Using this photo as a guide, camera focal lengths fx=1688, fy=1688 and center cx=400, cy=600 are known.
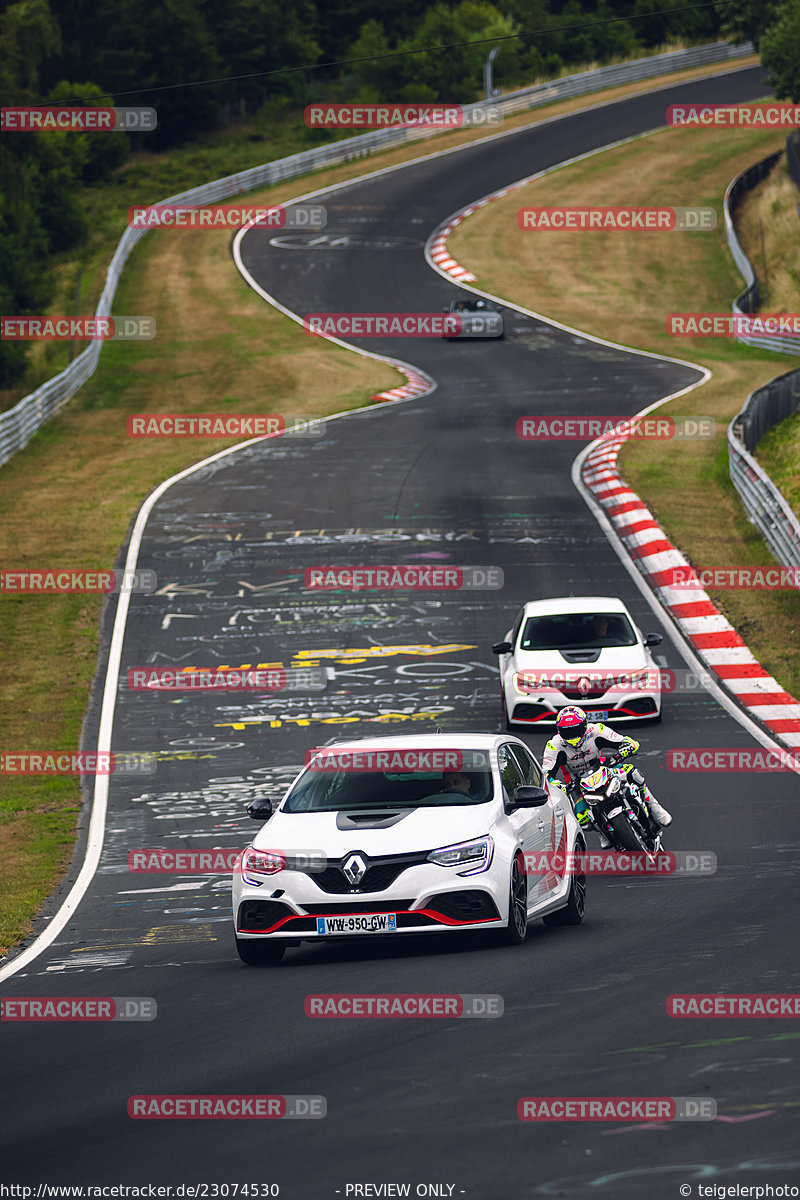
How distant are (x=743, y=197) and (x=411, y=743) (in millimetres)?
59889

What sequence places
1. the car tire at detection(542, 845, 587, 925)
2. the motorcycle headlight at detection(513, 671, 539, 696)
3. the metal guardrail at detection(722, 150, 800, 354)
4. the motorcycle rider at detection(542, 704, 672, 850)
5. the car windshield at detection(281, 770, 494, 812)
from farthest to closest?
the metal guardrail at detection(722, 150, 800, 354)
the motorcycle headlight at detection(513, 671, 539, 696)
the motorcycle rider at detection(542, 704, 672, 850)
the car tire at detection(542, 845, 587, 925)
the car windshield at detection(281, 770, 494, 812)

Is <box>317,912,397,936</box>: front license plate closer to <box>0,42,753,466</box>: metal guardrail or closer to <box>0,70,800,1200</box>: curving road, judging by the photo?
<box>0,70,800,1200</box>: curving road

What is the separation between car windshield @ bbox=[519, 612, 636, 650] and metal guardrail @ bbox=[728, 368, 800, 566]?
543 cm

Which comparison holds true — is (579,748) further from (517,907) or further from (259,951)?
(259,951)

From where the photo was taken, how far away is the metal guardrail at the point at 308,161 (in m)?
43.0

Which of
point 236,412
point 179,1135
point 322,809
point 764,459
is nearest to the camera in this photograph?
point 179,1135

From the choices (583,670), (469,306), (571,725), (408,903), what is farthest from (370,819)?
(469,306)

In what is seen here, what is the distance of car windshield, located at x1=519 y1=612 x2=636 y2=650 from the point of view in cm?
2162

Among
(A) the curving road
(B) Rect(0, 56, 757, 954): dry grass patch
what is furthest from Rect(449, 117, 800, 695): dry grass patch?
(B) Rect(0, 56, 757, 954): dry grass patch

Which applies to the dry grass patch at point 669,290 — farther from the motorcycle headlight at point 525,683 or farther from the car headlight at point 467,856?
the car headlight at point 467,856

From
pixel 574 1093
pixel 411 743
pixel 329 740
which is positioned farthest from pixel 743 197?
pixel 574 1093

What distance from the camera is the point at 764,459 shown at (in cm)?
3472

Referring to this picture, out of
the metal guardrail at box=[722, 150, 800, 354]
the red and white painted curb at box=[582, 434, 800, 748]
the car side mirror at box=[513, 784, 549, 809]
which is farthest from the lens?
the metal guardrail at box=[722, 150, 800, 354]

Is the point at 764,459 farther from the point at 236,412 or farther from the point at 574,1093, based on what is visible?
the point at 574,1093
